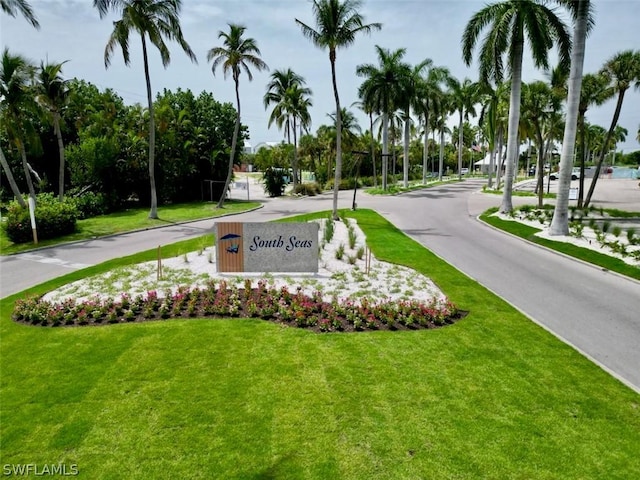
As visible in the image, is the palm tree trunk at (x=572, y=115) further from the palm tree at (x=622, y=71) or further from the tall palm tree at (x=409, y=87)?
the tall palm tree at (x=409, y=87)

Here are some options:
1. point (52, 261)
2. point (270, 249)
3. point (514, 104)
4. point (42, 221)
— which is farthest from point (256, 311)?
point (514, 104)

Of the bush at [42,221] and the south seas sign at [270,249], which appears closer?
the south seas sign at [270,249]

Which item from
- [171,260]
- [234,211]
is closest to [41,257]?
[171,260]

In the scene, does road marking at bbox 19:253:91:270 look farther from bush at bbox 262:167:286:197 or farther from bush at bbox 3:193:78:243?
bush at bbox 262:167:286:197

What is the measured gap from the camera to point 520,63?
24.3 m

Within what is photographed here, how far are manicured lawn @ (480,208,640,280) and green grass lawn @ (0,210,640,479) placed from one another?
7.22 meters

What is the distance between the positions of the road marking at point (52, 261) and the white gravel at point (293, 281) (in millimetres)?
2973

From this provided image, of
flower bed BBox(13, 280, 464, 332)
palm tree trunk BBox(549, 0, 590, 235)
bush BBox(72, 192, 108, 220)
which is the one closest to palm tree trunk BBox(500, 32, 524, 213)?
palm tree trunk BBox(549, 0, 590, 235)

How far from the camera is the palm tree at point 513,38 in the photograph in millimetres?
22453

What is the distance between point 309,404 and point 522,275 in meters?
10.5

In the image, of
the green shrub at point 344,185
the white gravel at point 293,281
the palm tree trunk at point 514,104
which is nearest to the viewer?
the white gravel at point 293,281

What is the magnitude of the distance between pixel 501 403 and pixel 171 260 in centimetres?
1243

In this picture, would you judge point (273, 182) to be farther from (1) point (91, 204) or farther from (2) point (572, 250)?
(2) point (572, 250)

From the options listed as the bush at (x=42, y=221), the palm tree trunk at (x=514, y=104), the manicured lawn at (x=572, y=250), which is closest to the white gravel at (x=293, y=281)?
the manicured lawn at (x=572, y=250)
